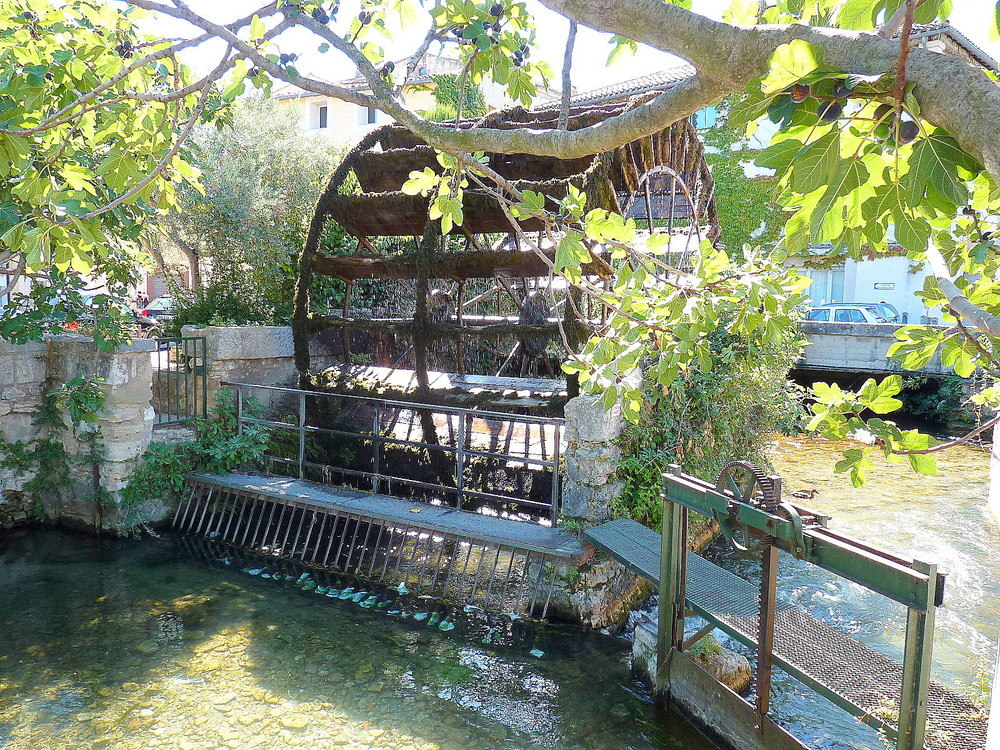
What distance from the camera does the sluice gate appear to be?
4.93 meters

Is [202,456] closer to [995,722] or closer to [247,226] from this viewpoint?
[247,226]

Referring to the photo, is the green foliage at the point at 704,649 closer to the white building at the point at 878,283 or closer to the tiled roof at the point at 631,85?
the tiled roof at the point at 631,85

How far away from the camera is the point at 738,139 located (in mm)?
18594

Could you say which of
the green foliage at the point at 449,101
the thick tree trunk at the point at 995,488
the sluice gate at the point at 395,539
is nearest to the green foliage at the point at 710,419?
the sluice gate at the point at 395,539

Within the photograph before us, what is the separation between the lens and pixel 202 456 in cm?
684

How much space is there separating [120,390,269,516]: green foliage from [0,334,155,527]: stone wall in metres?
0.14

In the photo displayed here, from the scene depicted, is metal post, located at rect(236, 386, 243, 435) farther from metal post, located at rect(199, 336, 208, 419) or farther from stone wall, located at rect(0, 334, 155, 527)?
stone wall, located at rect(0, 334, 155, 527)

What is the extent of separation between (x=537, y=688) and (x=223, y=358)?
4847 millimetres

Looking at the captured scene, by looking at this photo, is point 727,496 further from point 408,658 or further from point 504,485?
point 504,485

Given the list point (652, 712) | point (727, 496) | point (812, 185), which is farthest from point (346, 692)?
point (812, 185)

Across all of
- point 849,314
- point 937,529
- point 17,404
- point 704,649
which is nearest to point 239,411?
point 17,404

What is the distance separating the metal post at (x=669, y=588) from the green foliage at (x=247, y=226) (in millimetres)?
6209

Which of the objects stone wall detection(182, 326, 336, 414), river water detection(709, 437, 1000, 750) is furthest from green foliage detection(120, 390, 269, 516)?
river water detection(709, 437, 1000, 750)

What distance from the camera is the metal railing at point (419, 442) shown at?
21.0 feet
